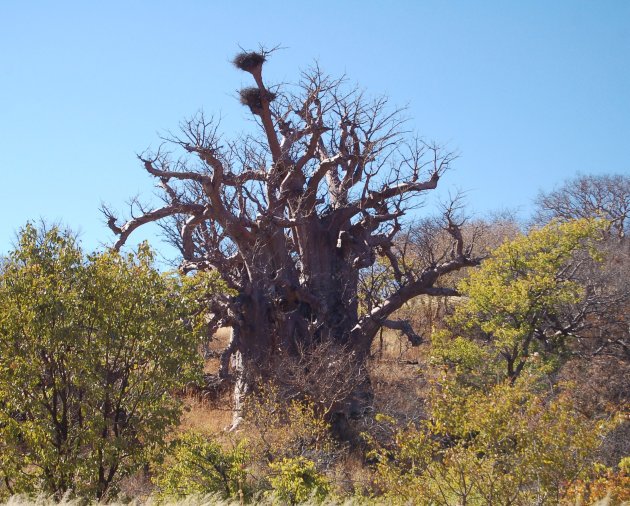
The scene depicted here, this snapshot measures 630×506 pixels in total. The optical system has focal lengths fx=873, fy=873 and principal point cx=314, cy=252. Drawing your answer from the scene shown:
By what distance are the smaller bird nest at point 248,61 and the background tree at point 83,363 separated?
988 cm

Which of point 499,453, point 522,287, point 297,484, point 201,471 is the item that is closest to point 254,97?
point 522,287

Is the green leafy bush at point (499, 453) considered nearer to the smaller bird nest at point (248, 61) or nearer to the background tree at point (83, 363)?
the background tree at point (83, 363)

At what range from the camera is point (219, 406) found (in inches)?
848

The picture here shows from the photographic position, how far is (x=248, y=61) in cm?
1972

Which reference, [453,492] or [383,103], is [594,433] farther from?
[383,103]

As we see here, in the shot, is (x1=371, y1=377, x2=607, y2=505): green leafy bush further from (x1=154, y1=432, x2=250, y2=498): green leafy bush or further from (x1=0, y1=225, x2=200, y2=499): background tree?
(x1=0, y1=225, x2=200, y2=499): background tree

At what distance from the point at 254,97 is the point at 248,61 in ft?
3.93

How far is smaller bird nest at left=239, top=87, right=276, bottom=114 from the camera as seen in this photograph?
20672 millimetres

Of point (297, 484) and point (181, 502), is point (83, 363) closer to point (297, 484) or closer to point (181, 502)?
point (181, 502)

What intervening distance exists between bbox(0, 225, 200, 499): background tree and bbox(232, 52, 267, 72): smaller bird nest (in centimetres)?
988

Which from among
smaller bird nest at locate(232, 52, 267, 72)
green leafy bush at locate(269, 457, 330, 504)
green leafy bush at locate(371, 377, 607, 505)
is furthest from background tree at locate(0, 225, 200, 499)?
smaller bird nest at locate(232, 52, 267, 72)

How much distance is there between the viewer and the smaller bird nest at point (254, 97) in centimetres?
2067

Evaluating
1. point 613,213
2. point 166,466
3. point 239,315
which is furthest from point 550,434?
point 613,213

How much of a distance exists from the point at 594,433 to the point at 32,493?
638 cm
